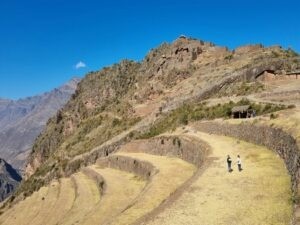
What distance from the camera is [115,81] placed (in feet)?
614

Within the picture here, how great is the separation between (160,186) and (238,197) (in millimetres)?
12948

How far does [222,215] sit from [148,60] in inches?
5507

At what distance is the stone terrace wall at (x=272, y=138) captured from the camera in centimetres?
2838

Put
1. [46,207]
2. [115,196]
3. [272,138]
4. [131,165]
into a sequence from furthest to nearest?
[46,207] → [131,165] → [115,196] → [272,138]

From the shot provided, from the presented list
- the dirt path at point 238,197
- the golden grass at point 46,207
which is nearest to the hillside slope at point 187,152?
the dirt path at point 238,197

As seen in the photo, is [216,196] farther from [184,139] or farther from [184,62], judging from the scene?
[184,62]

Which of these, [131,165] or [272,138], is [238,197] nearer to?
[272,138]

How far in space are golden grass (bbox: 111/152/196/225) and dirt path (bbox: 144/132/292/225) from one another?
4.03 m

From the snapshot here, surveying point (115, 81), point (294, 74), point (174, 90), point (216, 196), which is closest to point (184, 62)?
point (174, 90)

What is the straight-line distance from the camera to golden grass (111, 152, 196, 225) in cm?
3247

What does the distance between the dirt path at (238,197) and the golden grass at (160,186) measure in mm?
4032

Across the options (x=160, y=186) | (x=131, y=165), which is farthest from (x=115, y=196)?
(x=131, y=165)

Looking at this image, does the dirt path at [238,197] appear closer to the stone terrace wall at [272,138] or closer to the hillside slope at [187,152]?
the hillside slope at [187,152]

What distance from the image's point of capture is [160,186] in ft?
132
